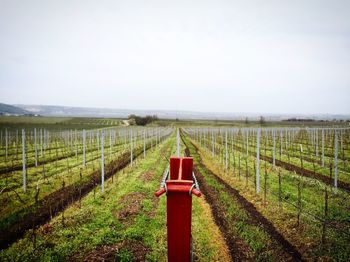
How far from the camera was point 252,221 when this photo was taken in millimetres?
8547

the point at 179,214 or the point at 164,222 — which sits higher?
the point at 179,214

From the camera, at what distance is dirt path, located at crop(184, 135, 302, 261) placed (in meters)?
6.52

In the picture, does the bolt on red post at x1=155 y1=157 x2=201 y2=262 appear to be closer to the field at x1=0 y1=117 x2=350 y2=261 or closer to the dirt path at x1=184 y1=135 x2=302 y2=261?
the field at x1=0 y1=117 x2=350 y2=261

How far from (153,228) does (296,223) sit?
4.28m

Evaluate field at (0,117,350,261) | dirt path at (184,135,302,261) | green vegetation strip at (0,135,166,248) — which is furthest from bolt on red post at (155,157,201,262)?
green vegetation strip at (0,135,166,248)

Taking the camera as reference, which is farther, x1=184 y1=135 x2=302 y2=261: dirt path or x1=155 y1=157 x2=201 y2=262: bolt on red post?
x1=184 y1=135 x2=302 y2=261: dirt path

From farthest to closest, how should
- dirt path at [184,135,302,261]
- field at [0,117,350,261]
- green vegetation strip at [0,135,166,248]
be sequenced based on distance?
1. green vegetation strip at [0,135,166,248]
2. field at [0,117,350,261]
3. dirt path at [184,135,302,261]

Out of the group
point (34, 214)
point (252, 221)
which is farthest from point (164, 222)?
point (34, 214)

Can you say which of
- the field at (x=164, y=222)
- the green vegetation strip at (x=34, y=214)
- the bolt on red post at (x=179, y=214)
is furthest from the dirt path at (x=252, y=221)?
the green vegetation strip at (x=34, y=214)

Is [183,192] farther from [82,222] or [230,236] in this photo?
[82,222]

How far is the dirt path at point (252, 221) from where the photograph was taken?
6.52 metres

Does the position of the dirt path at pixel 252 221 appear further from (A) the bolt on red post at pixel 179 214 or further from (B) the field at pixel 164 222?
(A) the bolt on red post at pixel 179 214

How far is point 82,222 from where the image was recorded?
8703mm

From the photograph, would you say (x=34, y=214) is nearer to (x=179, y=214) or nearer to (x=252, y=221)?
(x=179, y=214)
